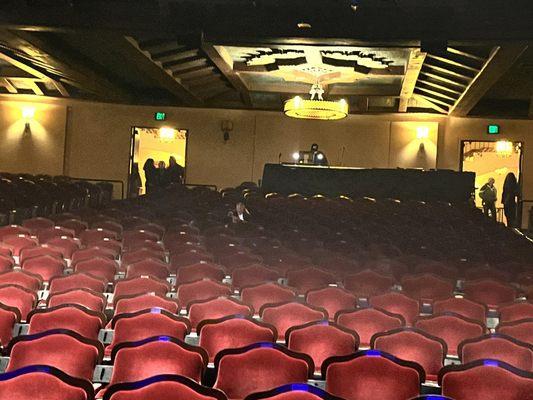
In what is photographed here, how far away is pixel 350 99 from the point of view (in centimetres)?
2428

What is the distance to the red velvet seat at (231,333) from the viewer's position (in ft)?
20.1

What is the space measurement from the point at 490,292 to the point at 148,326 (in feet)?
14.5

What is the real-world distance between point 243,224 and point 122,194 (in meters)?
12.5

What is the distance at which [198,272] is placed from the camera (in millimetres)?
9203

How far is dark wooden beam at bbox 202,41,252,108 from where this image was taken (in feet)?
51.4

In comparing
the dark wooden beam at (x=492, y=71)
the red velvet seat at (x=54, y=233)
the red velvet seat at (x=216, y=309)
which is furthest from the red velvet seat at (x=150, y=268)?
the dark wooden beam at (x=492, y=71)

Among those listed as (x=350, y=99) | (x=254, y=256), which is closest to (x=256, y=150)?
(x=350, y=99)

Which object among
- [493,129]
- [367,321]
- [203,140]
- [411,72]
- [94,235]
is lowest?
[367,321]

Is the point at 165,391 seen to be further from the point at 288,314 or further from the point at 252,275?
the point at 252,275

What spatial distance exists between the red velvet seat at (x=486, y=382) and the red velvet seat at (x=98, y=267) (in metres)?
5.05

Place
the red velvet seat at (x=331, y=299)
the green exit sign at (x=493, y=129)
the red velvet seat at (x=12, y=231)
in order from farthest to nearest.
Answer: the green exit sign at (x=493, y=129) → the red velvet seat at (x=12, y=231) → the red velvet seat at (x=331, y=299)

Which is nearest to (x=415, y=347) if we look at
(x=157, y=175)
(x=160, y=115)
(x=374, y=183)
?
(x=374, y=183)

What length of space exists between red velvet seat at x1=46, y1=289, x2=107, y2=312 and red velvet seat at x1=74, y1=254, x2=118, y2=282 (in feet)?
6.37

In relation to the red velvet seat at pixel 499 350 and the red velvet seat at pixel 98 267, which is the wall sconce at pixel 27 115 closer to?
the red velvet seat at pixel 98 267
